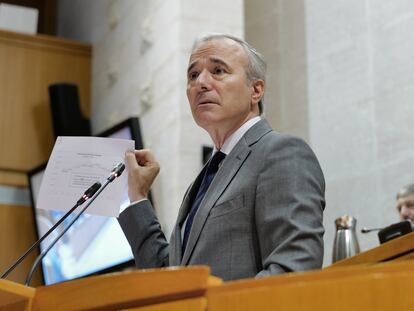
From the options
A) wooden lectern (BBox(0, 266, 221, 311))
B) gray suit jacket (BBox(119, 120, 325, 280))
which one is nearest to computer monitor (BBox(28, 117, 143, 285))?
gray suit jacket (BBox(119, 120, 325, 280))

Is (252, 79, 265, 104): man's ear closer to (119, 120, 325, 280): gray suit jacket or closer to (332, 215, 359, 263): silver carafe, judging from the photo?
(119, 120, 325, 280): gray suit jacket

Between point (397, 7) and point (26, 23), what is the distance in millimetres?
4079

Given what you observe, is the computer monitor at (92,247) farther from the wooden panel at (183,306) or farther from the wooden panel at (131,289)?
the wooden panel at (183,306)

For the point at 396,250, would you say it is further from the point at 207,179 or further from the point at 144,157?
the point at 144,157

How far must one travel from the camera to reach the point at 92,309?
1.66 m

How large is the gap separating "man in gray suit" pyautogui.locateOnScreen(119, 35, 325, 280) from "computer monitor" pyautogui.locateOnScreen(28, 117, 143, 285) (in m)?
2.89

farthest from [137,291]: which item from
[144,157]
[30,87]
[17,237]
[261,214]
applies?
[30,87]

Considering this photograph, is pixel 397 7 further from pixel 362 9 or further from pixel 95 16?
pixel 95 16

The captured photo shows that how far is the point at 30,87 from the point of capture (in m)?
7.83

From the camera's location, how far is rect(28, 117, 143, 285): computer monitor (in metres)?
6.08

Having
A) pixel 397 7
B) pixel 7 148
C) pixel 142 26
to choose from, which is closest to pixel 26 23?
pixel 7 148

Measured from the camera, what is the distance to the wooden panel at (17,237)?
7316 mm

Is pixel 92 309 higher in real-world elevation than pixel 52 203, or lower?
lower

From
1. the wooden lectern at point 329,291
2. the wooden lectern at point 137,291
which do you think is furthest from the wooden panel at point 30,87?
the wooden lectern at point 329,291
